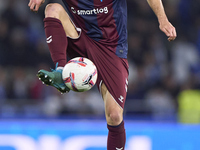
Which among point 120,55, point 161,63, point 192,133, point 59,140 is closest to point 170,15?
point 161,63

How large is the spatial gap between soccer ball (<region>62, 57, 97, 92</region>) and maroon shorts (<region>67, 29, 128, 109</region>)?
1.52ft

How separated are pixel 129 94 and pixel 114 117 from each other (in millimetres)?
4695

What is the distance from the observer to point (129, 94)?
8.61m

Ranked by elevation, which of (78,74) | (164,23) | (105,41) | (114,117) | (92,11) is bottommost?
(114,117)

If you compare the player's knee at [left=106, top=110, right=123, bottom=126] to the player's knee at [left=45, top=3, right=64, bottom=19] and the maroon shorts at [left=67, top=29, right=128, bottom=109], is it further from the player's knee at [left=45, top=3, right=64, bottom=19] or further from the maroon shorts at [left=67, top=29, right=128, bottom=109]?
the player's knee at [left=45, top=3, right=64, bottom=19]

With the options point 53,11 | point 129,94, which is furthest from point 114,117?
point 129,94

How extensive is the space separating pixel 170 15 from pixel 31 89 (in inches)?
163

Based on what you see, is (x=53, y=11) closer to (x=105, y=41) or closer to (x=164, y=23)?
(x=105, y=41)

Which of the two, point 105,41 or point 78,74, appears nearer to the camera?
point 78,74

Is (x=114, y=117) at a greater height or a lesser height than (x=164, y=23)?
lesser

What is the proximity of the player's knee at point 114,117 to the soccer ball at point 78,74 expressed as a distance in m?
0.51

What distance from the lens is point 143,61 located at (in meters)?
9.47

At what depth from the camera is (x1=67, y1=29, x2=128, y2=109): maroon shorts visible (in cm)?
→ 400

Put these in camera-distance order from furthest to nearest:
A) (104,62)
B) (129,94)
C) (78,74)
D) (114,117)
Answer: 1. (129,94)
2. (104,62)
3. (114,117)
4. (78,74)
